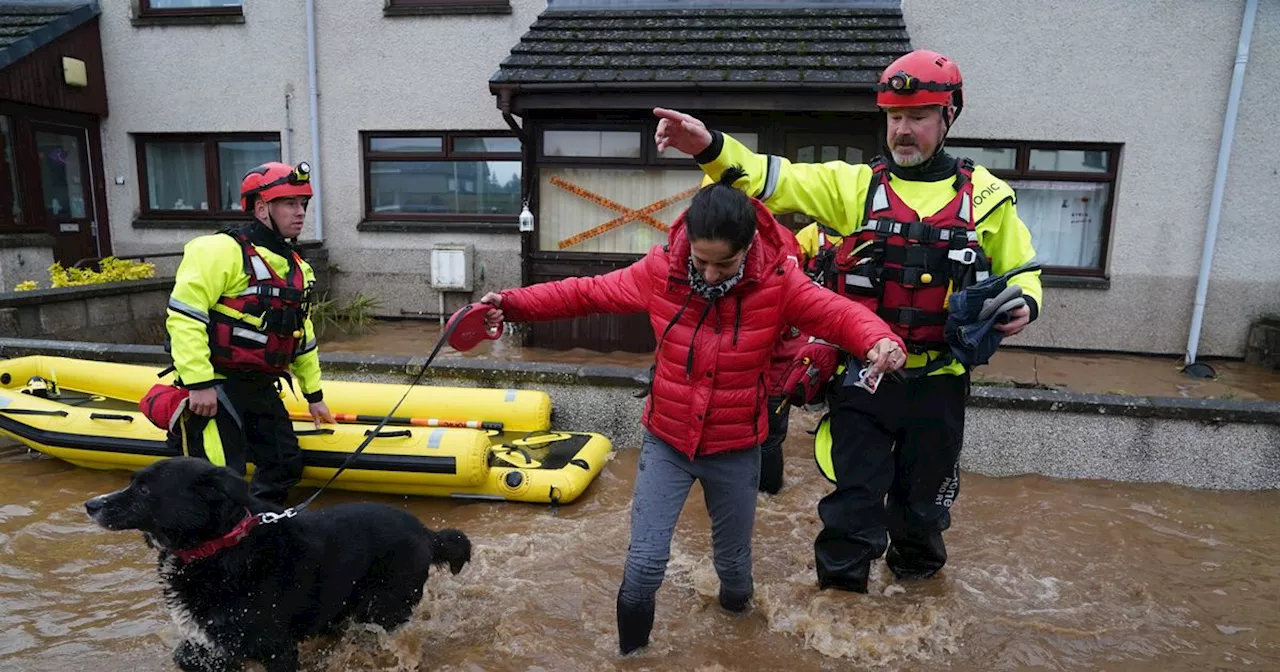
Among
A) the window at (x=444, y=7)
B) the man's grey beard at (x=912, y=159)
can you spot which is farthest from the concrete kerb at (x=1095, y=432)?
the window at (x=444, y=7)

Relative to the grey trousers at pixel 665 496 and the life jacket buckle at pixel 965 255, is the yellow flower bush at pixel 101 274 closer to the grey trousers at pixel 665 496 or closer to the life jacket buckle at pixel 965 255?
the grey trousers at pixel 665 496

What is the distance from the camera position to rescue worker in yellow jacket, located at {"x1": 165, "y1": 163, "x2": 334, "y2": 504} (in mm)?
3842

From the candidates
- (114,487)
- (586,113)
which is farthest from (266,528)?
(586,113)

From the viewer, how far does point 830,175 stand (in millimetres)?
3326

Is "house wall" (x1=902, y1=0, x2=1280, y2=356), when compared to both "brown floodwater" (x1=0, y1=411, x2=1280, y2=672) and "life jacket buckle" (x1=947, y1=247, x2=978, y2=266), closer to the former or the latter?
"brown floodwater" (x1=0, y1=411, x2=1280, y2=672)

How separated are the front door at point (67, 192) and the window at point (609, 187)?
7.79 meters

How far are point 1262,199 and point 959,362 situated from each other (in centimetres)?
862

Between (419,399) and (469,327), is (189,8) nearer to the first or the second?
(419,399)

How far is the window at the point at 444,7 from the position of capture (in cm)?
1033

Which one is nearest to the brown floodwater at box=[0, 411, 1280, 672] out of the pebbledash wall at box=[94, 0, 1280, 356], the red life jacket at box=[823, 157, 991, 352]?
the red life jacket at box=[823, 157, 991, 352]

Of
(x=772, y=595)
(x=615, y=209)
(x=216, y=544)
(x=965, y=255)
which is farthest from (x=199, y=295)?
(x=615, y=209)

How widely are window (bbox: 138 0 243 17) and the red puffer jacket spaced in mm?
11063

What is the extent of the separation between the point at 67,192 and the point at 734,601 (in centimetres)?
1273

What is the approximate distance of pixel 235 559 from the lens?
2697mm
